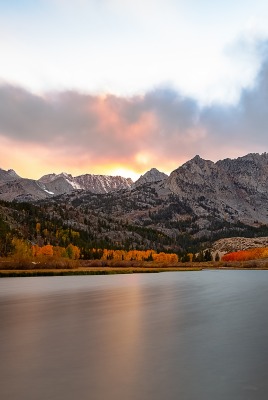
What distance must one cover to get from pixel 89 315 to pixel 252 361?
22859mm

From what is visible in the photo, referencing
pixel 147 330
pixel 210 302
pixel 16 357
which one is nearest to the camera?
pixel 16 357

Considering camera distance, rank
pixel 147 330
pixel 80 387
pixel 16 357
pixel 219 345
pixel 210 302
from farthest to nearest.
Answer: pixel 210 302
pixel 147 330
pixel 219 345
pixel 16 357
pixel 80 387

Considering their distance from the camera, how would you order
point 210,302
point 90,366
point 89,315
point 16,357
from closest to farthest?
point 90,366 → point 16,357 → point 89,315 → point 210,302

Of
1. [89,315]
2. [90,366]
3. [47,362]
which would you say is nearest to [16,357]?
[47,362]

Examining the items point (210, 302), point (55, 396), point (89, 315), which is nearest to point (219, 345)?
point (55, 396)

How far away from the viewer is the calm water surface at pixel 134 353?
1744cm

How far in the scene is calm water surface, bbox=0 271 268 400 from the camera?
17438mm

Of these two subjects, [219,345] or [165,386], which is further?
[219,345]

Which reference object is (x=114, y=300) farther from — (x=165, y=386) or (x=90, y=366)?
(x=165, y=386)

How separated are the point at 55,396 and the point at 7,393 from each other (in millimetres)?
2131

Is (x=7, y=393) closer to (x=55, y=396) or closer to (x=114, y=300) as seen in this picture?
(x=55, y=396)

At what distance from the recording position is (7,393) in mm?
16969

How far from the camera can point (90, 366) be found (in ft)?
70.9

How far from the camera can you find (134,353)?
25.1 m
